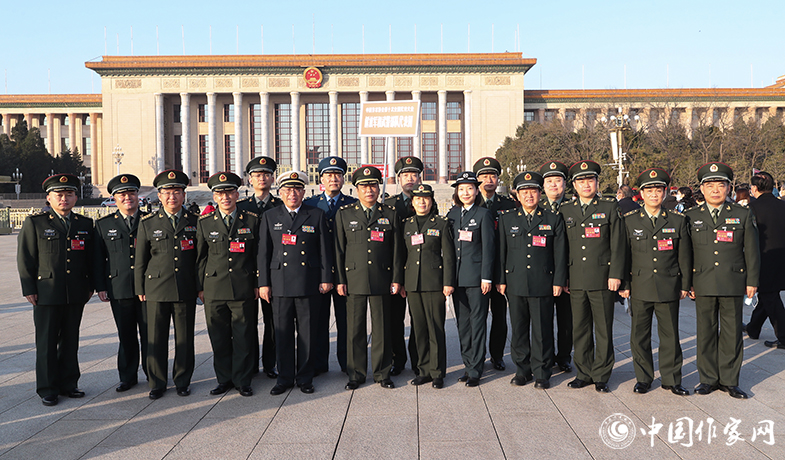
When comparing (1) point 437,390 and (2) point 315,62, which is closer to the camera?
(1) point 437,390

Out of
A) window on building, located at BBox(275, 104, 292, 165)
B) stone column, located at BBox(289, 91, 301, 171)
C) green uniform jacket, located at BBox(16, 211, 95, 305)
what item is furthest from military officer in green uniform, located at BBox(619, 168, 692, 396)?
window on building, located at BBox(275, 104, 292, 165)

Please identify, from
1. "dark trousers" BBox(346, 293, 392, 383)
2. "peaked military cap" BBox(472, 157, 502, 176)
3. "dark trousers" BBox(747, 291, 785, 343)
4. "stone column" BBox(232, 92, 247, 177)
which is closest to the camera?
"dark trousers" BBox(346, 293, 392, 383)

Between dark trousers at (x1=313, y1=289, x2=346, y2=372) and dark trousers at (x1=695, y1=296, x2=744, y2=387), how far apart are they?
364 centimetres

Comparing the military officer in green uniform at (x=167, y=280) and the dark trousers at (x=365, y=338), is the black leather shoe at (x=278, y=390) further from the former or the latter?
the military officer in green uniform at (x=167, y=280)

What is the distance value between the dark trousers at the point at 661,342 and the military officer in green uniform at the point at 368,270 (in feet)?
7.81

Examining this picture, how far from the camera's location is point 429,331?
19.8ft

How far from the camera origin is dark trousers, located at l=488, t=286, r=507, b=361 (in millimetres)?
6523

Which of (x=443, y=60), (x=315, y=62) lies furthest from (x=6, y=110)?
(x=443, y=60)

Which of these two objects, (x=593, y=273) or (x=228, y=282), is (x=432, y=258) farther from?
(x=228, y=282)

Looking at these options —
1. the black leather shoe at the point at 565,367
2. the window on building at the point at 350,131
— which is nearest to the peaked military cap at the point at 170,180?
the black leather shoe at the point at 565,367

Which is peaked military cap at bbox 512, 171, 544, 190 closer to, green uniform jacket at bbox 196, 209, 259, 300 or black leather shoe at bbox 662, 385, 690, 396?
black leather shoe at bbox 662, 385, 690, 396

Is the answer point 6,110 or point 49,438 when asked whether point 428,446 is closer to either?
point 49,438

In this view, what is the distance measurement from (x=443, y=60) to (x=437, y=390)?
56.8m

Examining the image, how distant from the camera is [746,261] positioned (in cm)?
561
